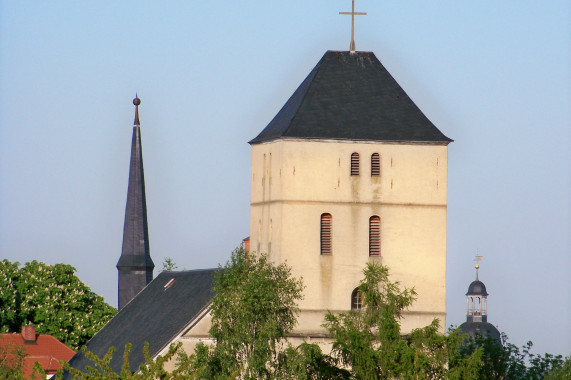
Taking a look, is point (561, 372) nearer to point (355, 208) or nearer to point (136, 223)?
point (355, 208)

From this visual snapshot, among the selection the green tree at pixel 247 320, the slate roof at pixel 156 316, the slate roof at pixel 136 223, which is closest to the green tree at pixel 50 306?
the slate roof at pixel 156 316

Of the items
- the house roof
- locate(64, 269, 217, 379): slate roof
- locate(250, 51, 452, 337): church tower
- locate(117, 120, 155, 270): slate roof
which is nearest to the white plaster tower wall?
locate(250, 51, 452, 337): church tower

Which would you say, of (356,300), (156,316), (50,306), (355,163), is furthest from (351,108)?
(50,306)

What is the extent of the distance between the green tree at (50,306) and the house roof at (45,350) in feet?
5.66

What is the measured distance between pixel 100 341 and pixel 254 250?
57.1 feet

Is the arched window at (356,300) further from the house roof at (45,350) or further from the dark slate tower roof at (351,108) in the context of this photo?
the house roof at (45,350)

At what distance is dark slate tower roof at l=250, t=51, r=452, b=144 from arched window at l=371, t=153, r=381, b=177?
58 cm

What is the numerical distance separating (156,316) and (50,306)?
20840 mm

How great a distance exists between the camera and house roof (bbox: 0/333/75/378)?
77.2 m

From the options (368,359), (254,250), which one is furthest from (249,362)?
(254,250)

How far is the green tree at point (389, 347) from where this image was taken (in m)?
40.9

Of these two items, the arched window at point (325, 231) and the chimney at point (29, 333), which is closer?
the arched window at point (325, 231)

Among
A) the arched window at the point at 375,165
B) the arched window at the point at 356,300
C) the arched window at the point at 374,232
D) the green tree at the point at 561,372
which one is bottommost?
the green tree at the point at 561,372

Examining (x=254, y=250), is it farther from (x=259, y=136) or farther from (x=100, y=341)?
(x=100, y=341)
